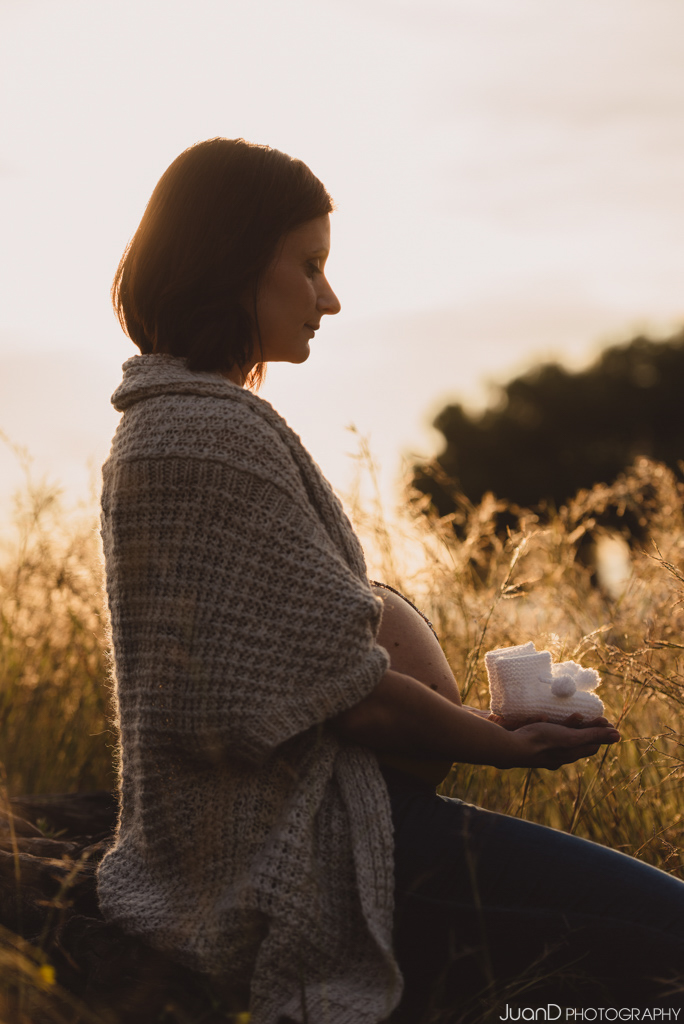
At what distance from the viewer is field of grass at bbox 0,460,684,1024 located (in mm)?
2484

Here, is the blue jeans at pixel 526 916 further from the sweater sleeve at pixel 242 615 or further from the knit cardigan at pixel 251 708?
the sweater sleeve at pixel 242 615

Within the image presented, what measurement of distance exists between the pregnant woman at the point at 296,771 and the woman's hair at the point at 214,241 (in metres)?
0.13

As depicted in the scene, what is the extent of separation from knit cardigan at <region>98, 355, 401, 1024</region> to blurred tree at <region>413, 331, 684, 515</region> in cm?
1775

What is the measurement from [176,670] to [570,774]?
1.76 meters

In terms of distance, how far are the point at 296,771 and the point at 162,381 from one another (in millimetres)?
718

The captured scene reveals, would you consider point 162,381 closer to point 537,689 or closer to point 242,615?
point 242,615

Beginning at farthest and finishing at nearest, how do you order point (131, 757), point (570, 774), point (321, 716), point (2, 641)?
point (2, 641), point (570, 774), point (131, 757), point (321, 716)

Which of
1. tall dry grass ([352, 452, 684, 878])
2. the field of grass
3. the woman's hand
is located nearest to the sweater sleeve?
the woman's hand

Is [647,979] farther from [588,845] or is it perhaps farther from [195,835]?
[195,835]

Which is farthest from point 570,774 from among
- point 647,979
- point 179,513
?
point 179,513

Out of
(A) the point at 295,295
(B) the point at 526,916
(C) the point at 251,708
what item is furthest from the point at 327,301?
(B) the point at 526,916

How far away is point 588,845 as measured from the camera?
58.9 inches

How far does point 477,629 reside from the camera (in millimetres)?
2885

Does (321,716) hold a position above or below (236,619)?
below
